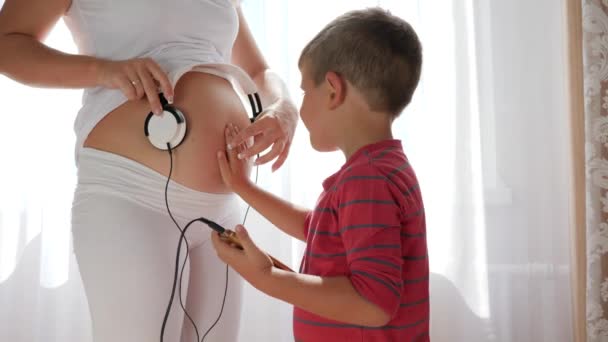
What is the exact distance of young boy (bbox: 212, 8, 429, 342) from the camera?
81 cm

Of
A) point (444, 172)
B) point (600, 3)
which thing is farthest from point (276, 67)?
point (600, 3)

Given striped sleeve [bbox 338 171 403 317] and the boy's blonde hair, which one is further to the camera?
the boy's blonde hair

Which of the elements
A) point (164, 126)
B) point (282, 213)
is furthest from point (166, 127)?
point (282, 213)

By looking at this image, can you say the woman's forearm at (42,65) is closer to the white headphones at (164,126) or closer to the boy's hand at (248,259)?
the white headphones at (164,126)

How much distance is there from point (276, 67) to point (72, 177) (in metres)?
0.84

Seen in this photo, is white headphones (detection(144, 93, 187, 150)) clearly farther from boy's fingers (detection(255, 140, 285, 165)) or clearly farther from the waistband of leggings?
boy's fingers (detection(255, 140, 285, 165))

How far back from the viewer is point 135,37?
1.01m

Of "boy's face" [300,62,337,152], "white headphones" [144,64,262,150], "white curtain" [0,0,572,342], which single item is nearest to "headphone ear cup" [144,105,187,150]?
"white headphones" [144,64,262,150]

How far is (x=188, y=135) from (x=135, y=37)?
215 mm

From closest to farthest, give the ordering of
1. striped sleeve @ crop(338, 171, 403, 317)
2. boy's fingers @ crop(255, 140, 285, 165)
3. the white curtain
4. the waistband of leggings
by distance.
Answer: striped sleeve @ crop(338, 171, 403, 317)
the waistband of leggings
boy's fingers @ crop(255, 140, 285, 165)
the white curtain

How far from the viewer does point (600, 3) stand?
6.05ft

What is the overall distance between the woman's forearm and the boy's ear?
376mm

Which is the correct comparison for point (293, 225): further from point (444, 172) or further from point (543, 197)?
point (543, 197)

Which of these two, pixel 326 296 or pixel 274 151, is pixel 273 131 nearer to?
pixel 274 151
